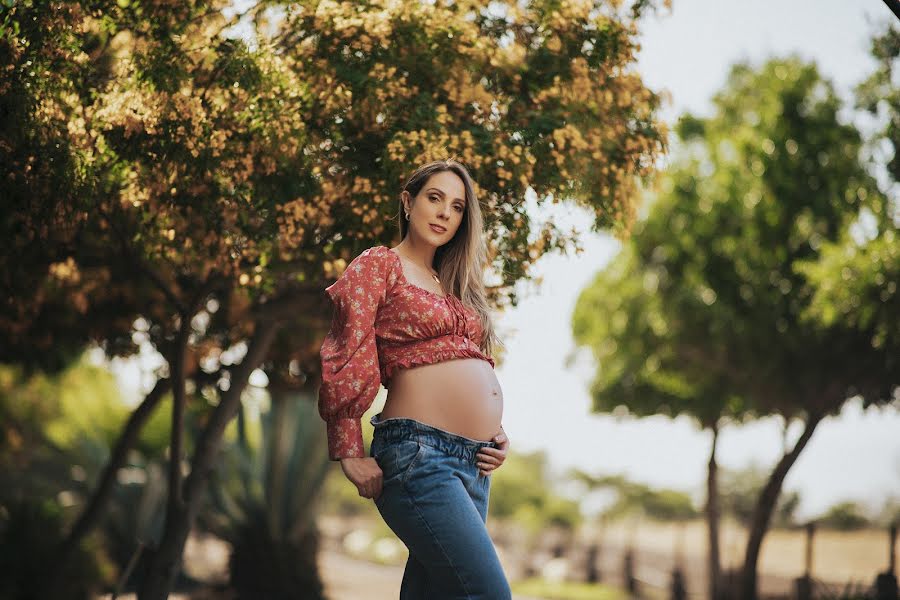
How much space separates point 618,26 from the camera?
7359 millimetres

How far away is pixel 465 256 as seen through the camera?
390cm

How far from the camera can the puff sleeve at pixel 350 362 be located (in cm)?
340

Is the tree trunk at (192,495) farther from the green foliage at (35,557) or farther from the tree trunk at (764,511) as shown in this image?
the tree trunk at (764,511)

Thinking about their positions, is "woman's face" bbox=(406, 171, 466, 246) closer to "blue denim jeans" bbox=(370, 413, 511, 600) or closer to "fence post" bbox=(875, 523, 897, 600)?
"blue denim jeans" bbox=(370, 413, 511, 600)

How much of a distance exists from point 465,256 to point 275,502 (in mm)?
12077

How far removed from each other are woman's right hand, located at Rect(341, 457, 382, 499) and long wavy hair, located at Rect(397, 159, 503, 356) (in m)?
0.77

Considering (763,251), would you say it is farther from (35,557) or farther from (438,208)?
(438,208)

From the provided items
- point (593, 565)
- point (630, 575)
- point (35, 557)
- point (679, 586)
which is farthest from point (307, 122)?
point (593, 565)

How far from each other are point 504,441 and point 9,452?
27194mm

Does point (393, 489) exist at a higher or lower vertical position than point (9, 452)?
lower

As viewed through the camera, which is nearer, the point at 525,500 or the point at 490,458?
the point at 490,458

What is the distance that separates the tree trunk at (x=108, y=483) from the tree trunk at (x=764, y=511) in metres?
9.73

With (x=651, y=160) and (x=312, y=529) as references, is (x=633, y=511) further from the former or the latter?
(x=651, y=160)

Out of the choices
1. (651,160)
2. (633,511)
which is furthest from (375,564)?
(633,511)
